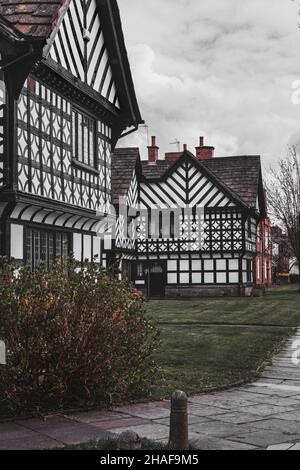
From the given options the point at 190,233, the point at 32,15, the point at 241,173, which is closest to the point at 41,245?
the point at 32,15

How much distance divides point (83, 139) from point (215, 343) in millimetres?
6740

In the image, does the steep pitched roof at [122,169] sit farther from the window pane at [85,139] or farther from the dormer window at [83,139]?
the window pane at [85,139]

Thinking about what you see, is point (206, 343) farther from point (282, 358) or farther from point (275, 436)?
point (275, 436)

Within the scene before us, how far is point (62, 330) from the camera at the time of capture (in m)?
8.21

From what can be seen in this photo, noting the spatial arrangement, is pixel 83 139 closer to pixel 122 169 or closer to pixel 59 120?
pixel 59 120

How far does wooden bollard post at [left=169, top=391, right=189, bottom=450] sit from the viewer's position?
5902 mm

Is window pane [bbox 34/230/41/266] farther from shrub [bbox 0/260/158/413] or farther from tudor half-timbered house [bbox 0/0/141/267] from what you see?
shrub [bbox 0/260/158/413]

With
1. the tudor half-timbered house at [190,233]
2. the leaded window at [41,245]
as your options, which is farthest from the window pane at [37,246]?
the tudor half-timbered house at [190,233]

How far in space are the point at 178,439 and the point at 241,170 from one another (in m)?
34.1

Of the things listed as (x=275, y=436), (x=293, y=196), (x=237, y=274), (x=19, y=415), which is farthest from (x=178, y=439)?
(x=293, y=196)

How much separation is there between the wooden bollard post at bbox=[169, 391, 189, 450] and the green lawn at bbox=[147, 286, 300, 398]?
2984 mm

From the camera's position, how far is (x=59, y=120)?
16.2 meters

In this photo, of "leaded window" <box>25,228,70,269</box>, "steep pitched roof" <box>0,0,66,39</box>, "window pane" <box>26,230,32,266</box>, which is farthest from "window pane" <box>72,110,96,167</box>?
"steep pitched roof" <box>0,0,66,39</box>
